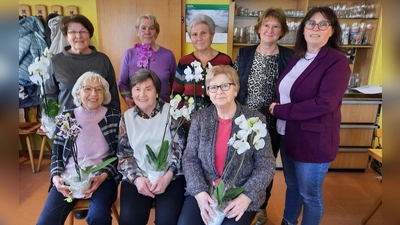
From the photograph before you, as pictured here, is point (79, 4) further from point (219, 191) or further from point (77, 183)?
point (219, 191)

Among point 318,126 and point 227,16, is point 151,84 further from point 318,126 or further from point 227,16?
point 227,16

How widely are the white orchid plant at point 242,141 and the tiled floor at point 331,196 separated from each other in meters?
1.10

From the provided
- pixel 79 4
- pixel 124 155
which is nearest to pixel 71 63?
pixel 124 155

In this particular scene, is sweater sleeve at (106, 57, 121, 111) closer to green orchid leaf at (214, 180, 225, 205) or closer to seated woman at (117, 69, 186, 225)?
seated woman at (117, 69, 186, 225)

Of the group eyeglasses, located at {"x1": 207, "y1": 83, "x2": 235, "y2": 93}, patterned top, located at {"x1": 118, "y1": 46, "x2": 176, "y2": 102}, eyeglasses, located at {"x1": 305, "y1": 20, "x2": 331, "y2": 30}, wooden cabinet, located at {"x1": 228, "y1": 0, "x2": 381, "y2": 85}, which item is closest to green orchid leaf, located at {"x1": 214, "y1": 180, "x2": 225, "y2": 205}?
eyeglasses, located at {"x1": 207, "y1": 83, "x2": 235, "y2": 93}

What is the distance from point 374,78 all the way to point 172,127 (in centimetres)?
286

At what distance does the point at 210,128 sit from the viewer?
150cm

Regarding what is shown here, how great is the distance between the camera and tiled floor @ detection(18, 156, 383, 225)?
7.36 feet

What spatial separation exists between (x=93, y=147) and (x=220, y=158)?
81cm

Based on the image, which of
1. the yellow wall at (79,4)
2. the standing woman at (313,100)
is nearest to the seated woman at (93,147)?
the standing woman at (313,100)

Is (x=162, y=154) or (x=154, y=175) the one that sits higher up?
(x=162, y=154)

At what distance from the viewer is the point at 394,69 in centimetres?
28

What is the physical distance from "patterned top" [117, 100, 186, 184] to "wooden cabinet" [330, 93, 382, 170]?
2114mm

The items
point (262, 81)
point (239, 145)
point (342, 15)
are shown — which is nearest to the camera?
point (239, 145)
